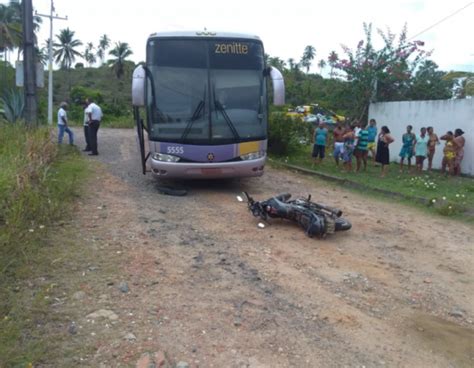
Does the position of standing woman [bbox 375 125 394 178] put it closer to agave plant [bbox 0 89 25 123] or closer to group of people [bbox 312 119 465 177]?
group of people [bbox 312 119 465 177]

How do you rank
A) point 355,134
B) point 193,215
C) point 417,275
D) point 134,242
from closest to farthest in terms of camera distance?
point 417,275
point 134,242
point 193,215
point 355,134

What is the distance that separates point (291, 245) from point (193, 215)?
6.59 ft

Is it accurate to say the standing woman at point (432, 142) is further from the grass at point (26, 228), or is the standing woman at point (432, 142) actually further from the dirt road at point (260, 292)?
the grass at point (26, 228)

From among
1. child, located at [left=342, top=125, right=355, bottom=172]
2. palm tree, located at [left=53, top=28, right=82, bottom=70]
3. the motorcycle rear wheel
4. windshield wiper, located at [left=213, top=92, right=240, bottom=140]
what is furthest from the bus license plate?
palm tree, located at [left=53, top=28, right=82, bottom=70]

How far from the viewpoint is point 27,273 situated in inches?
187

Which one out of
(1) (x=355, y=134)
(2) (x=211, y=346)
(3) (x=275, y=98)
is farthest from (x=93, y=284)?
(1) (x=355, y=134)

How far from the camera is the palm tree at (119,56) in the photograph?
210ft

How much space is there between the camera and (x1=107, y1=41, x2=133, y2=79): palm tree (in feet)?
210

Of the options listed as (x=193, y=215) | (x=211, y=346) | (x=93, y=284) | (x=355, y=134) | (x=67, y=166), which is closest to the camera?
(x=211, y=346)

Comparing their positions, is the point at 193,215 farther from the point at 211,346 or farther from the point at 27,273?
the point at 211,346

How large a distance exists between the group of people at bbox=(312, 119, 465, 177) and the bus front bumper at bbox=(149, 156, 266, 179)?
16.7ft

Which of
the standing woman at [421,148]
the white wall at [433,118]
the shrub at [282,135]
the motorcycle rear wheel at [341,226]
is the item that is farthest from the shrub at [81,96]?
the motorcycle rear wheel at [341,226]

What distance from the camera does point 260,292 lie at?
15.7 ft

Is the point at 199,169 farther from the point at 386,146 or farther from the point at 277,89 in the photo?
the point at 386,146
